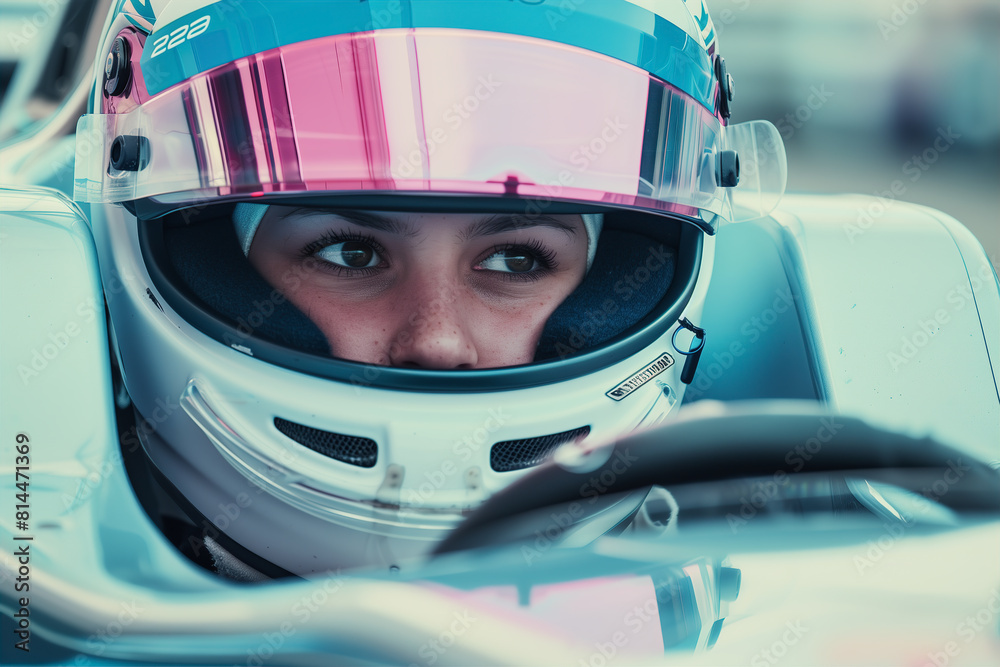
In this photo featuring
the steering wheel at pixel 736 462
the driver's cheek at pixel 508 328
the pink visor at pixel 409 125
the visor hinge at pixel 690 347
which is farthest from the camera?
the visor hinge at pixel 690 347

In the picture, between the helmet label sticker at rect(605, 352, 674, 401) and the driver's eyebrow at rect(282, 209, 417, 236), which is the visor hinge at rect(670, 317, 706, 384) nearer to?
the helmet label sticker at rect(605, 352, 674, 401)

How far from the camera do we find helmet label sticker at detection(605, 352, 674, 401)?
0.82 metres

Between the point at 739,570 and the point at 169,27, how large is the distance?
2.39 feet

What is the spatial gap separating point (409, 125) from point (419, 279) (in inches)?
5.8

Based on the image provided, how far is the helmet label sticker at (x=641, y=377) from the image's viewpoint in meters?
0.82

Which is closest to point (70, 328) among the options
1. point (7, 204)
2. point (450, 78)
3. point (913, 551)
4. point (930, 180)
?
point (7, 204)

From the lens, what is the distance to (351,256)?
2.63 feet

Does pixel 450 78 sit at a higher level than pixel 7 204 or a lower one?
higher

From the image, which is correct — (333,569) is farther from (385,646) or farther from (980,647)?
(980,647)

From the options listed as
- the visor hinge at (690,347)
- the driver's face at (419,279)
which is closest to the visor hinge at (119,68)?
the driver's face at (419,279)

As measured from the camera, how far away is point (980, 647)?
413mm

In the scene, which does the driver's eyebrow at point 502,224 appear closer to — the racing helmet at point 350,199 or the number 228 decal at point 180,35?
the racing helmet at point 350,199

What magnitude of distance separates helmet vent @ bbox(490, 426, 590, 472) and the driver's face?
84 millimetres

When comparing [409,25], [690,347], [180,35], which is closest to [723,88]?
[690,347]
